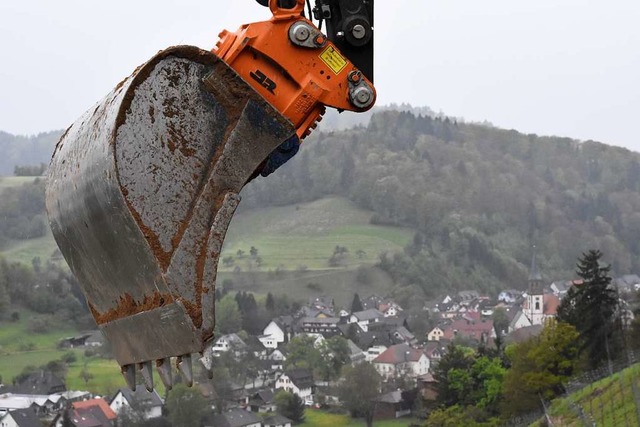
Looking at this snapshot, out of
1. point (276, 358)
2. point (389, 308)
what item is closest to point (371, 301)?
point (389, 308)

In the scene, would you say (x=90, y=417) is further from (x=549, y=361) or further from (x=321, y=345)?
(x=549, y=361)

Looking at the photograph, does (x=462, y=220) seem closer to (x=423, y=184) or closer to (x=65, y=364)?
(x=423, y=184)

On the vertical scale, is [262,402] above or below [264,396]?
below

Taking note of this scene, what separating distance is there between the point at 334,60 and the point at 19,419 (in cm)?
7432

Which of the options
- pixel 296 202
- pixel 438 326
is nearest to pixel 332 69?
pixel 438 326

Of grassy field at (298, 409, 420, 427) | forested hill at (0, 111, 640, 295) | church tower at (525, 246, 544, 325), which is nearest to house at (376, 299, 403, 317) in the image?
forested hill at (0, 111, 640, 295)

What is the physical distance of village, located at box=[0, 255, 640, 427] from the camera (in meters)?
77.3

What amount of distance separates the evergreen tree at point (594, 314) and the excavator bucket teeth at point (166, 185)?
4133 centimetres

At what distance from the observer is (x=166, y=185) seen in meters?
6.06

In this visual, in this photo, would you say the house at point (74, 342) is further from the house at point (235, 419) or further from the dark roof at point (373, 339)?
the house at point (235, 419)

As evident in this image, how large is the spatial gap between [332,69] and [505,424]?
41.0m

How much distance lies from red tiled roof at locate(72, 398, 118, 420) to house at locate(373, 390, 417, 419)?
17070mm

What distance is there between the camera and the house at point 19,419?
76.6m

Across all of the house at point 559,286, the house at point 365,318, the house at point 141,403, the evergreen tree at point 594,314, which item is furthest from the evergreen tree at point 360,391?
the house at point 559,286
